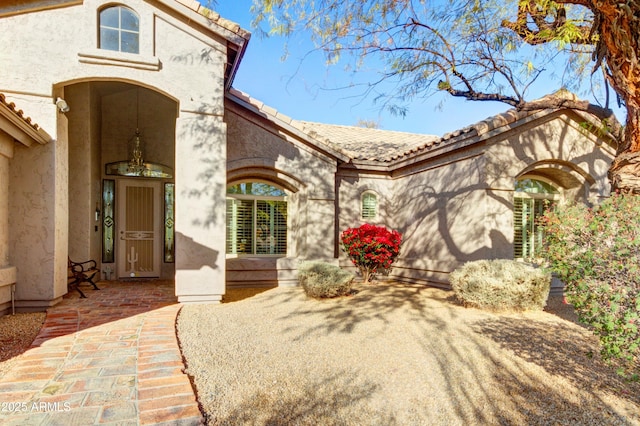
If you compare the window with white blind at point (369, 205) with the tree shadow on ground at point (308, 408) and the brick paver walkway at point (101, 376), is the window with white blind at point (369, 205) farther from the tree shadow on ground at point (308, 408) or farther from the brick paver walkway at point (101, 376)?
the tree shadow on ground at point (308, 408)

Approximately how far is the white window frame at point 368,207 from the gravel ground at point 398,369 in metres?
5.12

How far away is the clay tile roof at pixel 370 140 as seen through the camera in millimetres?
11680

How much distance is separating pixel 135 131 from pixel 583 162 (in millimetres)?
12791

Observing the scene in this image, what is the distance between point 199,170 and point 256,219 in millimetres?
3253

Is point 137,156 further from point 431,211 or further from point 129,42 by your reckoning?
point 431,211

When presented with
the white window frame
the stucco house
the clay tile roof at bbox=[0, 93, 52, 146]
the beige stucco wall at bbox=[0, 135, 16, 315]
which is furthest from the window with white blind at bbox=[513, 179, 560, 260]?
the beige stucco wall at bbox=[0, 135, 16, 315]

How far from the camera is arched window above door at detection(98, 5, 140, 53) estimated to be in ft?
21.9

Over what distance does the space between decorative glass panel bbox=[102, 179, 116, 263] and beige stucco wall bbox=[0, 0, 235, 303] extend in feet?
11.3

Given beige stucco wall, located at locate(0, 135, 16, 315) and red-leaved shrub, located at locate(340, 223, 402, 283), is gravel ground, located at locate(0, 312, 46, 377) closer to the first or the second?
beige stucco wall, located at locate(0, 135, 16, 315)

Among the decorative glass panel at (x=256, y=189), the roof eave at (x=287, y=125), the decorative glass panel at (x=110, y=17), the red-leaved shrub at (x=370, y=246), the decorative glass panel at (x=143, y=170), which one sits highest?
the decorative glass panel at (x=110, y=17)

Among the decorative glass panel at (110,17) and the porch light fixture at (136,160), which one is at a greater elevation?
the decorative glass panel at (110,17)

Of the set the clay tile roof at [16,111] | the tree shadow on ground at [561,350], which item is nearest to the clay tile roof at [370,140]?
the tree shadow on ground at [561,350]

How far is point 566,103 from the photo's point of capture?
6621mm

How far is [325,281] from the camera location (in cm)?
778
